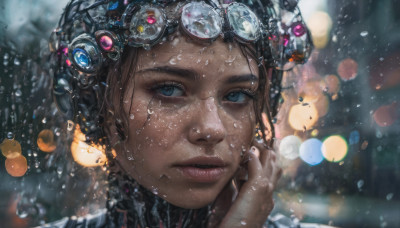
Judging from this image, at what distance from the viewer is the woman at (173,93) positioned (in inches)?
64.7

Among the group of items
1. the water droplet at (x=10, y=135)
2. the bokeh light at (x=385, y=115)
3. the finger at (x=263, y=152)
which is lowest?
the water droplet at (x=10, y=135)

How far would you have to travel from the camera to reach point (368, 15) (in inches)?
119

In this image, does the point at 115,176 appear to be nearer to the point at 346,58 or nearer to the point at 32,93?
the point at 32,93

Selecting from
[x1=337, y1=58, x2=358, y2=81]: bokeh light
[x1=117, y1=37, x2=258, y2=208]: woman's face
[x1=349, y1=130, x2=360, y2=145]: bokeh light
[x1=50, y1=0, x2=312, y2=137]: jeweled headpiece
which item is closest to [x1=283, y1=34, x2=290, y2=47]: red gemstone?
[x1=50, y1=0, x2=312, y2=137]: jeweled headpiece

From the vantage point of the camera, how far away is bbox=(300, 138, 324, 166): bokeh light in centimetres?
348

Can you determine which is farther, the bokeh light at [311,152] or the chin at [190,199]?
the bokeh light at [311,152]

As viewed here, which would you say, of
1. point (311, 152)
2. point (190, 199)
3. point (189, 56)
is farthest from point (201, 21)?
point (311, 152)

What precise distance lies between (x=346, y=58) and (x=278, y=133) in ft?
3.56

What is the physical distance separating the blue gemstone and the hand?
0.99 meters

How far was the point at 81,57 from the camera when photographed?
5.61ft

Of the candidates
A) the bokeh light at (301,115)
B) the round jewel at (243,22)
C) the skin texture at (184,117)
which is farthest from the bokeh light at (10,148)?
the bokeh light at (301,115)

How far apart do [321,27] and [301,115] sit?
A: 2.93 ft

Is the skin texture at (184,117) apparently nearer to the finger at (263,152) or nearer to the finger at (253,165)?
the finger at (253,165)

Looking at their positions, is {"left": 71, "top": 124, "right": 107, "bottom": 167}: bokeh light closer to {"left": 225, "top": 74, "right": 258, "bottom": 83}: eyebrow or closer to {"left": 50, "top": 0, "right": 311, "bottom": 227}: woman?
{"left": 50, "top": 0, "right": 311, "bottom": 227}: woman
